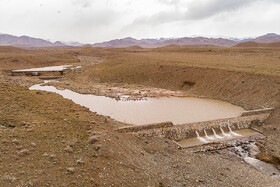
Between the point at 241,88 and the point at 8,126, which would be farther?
the point at 241,88

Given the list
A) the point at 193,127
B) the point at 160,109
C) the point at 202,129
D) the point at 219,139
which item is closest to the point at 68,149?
the point at 193,127

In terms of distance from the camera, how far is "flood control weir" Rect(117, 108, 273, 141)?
1260 cm

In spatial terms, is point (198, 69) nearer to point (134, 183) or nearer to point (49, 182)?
point (134, 183)

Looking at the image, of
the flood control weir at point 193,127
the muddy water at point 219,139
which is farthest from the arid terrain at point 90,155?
the muddy water at point 219,139

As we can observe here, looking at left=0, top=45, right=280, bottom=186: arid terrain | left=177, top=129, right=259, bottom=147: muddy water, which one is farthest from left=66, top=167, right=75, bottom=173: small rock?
left=177, top=129, right=259, bottom=147: muddy water

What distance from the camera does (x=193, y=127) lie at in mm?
13828

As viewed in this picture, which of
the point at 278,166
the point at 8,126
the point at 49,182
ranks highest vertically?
the point at 8,126

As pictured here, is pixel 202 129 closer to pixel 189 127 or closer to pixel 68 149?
pixel 189 127

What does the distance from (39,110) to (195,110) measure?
1366 cm

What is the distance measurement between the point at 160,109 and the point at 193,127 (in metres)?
5.80

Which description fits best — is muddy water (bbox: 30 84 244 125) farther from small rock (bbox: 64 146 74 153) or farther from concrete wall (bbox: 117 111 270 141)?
small rock (bbox: 64 146 74 153)

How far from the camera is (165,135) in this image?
12641 millimetres

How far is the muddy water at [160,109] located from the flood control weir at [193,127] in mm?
1967

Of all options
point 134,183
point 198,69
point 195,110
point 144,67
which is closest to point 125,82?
point 144,67
